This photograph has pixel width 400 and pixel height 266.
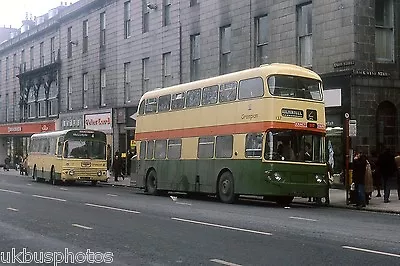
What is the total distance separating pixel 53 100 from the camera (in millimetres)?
56375

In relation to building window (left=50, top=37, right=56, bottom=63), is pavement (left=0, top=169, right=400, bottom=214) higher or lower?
lower

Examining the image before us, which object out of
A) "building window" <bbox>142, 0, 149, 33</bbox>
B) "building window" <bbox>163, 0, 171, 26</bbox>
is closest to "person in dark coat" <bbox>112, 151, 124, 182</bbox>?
"building window" <bbox>142, 0, 149, 33</bbox>

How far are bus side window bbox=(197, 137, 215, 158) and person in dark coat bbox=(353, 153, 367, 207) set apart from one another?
17.2ft

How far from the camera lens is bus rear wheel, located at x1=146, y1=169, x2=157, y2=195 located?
88.5ft

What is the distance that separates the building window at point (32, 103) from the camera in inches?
2397

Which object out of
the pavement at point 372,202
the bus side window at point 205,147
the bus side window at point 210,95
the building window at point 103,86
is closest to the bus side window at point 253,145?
the bus side window at point 205,147

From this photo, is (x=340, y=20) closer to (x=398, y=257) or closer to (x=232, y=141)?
(x=232, y=141)

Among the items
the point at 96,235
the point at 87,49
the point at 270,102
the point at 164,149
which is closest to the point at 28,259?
the point at 96,235

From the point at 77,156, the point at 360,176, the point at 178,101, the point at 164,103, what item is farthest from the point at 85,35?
the point at 360,176

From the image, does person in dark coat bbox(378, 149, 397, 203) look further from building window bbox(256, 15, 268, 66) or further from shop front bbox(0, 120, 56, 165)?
shop front bbox(0, 120, 56, 165)

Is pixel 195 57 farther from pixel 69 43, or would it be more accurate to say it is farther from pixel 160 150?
pixel 69 43

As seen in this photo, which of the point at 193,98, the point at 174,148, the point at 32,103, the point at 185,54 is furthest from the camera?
the point at 32,103

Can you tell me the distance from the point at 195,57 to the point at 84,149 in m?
8.39

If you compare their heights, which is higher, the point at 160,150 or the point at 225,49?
the point at 225,49
